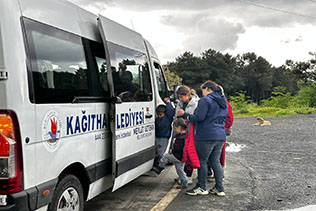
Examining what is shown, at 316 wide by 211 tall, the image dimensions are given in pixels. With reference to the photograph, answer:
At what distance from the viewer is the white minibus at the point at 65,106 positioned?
292cm

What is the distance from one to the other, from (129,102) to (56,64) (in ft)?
4.93

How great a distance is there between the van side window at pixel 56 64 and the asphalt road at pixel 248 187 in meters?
1.94

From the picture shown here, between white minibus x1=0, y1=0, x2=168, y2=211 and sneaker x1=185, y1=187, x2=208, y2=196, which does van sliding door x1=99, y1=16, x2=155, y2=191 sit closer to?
white minibus x1=0, y1=0, x2=168, y2=211

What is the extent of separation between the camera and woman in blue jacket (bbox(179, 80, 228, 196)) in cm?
529

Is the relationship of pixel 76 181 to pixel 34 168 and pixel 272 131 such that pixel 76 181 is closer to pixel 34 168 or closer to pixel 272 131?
pixel 34 168

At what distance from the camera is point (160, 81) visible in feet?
22.0

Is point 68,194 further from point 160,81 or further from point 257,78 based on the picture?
point 257,78

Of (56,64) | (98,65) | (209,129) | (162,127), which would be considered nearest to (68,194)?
(56,64)

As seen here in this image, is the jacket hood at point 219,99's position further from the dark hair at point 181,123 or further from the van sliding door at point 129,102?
the van sliding door at point 129,102

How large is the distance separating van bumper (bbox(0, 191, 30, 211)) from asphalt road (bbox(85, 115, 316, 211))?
6.58 ft

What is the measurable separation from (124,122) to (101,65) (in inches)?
31.3

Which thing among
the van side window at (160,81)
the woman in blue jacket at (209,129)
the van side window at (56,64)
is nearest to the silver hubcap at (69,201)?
the van side window at (56,64)

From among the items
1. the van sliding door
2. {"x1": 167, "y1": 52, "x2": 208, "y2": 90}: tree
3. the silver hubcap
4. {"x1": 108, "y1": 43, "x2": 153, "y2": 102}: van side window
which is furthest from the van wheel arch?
{"x1": 167, "y1": 52, "x2": 208, "y2": 90}: tree

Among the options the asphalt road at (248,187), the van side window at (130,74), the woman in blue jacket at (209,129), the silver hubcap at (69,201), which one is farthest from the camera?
the woman in blue jacket at (209,129)
